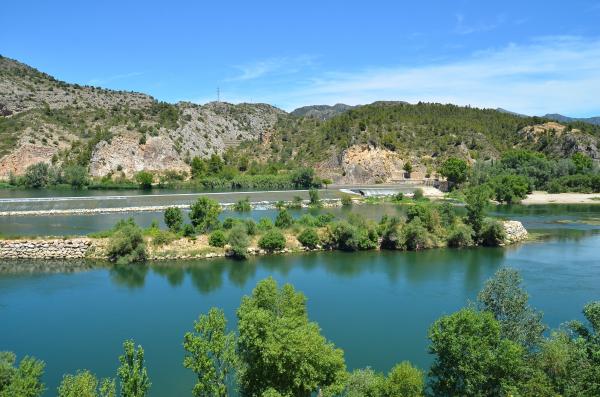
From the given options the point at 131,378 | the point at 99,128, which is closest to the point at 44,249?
the point at 131,378

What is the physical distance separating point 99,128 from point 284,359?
89.1m

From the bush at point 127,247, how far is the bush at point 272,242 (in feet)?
25.9

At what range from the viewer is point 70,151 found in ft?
287

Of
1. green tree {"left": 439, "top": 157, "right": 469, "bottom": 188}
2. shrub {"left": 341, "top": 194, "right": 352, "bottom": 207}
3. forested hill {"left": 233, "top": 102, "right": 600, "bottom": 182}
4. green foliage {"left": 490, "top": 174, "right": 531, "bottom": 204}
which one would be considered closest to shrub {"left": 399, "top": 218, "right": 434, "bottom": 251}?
shrub {"left": 341, "top": 194, "right": 352, "bottom": 207}

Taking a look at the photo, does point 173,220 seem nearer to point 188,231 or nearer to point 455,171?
point 188,231

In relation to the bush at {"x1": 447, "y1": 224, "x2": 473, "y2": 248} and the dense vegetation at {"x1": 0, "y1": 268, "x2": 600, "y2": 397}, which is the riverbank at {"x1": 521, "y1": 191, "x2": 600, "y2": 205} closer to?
the bush at {"x1": 447, "y1": 224, "x2": 473, "y2": 248}

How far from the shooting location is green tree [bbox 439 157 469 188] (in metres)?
76.4

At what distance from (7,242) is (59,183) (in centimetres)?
4517

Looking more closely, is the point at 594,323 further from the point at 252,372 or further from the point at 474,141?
the point at 474,141

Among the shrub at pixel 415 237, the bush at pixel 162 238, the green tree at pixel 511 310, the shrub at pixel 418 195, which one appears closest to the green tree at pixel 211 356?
the green tree at pixel 511 310

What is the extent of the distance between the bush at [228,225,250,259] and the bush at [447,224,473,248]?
1519 cm

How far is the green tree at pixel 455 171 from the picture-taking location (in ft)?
251

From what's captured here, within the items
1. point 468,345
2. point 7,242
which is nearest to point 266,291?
point 468,345

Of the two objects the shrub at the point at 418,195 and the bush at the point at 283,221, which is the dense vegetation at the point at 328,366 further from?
the shrub at the point at 418,195
